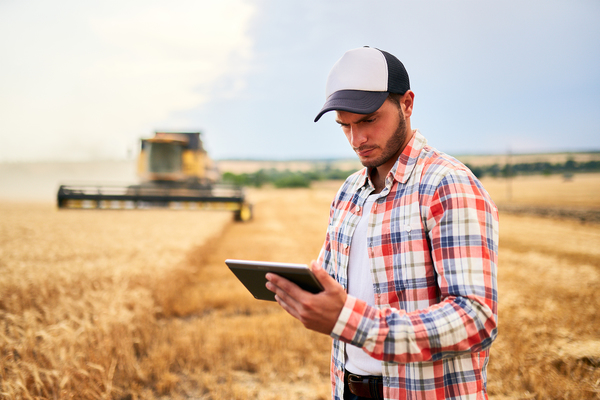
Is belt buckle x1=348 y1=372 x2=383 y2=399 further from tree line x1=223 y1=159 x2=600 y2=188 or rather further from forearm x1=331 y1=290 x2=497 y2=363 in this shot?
tree line x1=223 y1=159 x2=600 y2=188

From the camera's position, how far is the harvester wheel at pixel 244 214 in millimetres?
17766

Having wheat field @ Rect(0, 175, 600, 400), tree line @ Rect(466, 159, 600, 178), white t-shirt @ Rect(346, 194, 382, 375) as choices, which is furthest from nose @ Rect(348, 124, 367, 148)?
tree line @ Rect(466, 159, 600, 178)

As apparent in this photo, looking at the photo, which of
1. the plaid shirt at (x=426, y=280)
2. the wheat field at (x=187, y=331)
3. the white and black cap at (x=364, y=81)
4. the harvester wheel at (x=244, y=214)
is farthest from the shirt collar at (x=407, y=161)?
the harvester wheel at (x=244, y=214)

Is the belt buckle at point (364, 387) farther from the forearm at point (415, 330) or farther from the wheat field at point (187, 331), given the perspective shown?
the wheat field at point (187, 331)

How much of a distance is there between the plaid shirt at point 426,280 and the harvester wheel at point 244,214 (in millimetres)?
16427

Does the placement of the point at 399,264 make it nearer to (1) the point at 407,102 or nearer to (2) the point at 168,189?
(1) the point at 407,102

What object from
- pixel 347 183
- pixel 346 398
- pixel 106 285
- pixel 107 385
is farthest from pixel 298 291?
pixel 106 285

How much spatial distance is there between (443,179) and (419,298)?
41 centimetres

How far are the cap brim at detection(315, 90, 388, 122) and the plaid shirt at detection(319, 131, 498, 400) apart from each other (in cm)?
24

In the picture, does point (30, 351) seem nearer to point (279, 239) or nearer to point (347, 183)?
point (347, 183)

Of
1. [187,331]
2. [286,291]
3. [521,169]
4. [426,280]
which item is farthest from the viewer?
[521,169]

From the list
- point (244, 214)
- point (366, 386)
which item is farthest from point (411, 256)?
point (244, 214)

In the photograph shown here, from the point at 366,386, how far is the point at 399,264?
1.72ft

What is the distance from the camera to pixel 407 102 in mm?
1437
